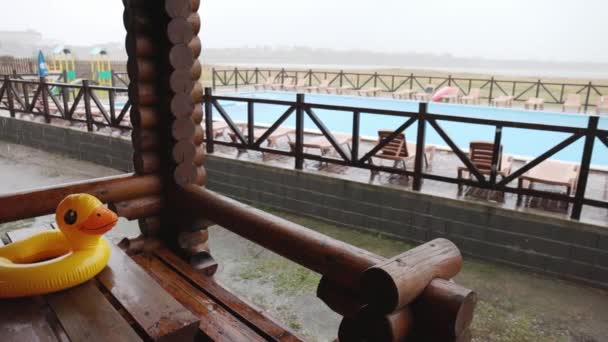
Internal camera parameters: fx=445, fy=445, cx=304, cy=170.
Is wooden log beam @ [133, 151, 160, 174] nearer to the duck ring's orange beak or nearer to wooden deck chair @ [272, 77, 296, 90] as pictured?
the duck ring's orange beak

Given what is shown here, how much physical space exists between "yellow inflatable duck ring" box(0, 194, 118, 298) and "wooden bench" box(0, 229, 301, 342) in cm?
5

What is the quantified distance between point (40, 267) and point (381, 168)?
13.4 ft

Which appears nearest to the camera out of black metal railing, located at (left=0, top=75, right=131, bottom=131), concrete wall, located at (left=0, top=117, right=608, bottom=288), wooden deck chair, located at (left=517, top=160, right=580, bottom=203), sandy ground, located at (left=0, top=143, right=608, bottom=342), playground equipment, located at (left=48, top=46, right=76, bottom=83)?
sandy ground, located at (left=0, top=143, right=608, bottom=342)

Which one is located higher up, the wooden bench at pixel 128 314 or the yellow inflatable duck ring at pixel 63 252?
the yellow inflatable duck ring at pixel 63 252

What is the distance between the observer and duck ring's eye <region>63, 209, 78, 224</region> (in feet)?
6.66

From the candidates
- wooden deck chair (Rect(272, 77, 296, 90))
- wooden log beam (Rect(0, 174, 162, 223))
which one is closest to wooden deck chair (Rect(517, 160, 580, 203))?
wooden log beam (Rect(0, 174, 162, 223))

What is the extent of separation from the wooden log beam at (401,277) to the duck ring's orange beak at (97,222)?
4.02 feet

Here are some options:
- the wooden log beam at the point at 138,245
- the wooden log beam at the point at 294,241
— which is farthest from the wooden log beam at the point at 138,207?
the wooden log beam at the point at 294,241

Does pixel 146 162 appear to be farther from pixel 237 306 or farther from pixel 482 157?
pixel 482 157

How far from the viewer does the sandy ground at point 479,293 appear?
3369 mm

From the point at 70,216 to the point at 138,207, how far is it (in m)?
0.96

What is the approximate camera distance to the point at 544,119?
567 inches

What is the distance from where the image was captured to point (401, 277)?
147cm

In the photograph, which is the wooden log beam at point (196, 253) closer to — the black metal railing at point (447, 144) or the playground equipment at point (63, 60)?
the black metal railing at point (447, 144)
